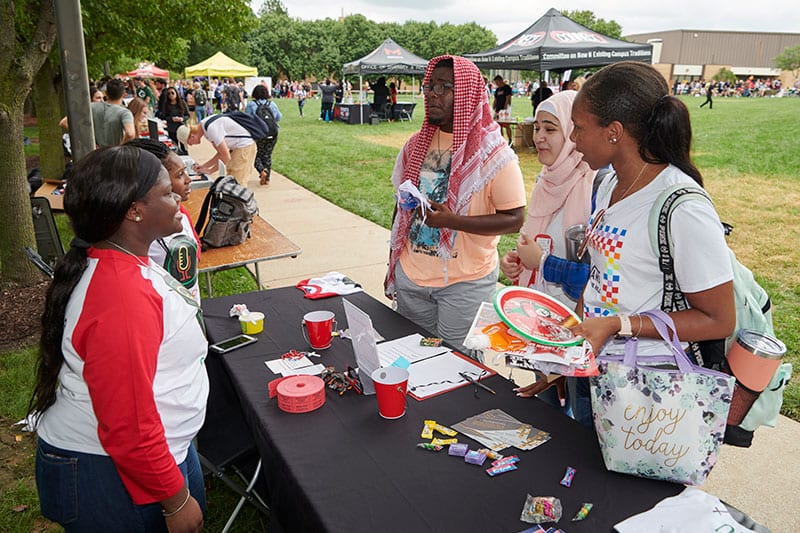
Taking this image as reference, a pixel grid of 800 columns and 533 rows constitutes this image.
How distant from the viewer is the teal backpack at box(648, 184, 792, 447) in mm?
1561

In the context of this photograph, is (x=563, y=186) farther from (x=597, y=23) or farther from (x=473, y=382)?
(x=597, y=23)

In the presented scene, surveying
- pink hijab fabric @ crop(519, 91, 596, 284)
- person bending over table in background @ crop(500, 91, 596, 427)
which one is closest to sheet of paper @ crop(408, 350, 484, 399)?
person bending over table in background @ crop(500, 91, 596, 427)

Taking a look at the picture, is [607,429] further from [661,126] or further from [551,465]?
[661,126]

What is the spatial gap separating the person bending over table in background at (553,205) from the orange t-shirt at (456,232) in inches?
5.5

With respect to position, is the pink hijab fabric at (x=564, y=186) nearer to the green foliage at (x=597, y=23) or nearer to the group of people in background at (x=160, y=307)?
the group of people in background at (x=160, y=307)

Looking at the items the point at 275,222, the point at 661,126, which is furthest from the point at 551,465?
the point at 275,222

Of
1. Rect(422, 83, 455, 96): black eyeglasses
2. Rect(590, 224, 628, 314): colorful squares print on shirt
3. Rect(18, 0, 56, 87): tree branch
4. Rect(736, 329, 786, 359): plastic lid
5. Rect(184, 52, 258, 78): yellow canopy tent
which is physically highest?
Rect(184, 52, 258, 78): yellow canopy tent

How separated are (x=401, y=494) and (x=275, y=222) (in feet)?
22.5

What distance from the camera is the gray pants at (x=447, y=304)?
2691 mm

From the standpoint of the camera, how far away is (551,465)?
5.08ft

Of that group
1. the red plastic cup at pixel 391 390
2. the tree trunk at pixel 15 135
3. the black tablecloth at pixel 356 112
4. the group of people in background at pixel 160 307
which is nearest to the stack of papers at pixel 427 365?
the red plastic cup at pixel 391 390

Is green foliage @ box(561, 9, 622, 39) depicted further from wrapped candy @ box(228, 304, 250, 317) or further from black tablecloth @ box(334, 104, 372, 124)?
wrapped candy @ box(228, 304, 250, 317)

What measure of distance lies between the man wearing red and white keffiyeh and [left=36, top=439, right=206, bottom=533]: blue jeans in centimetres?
158

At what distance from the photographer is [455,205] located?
8.84ft
